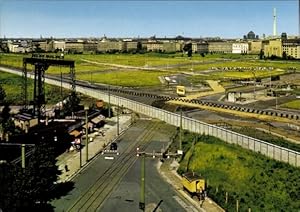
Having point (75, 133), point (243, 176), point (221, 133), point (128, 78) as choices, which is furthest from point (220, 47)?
point (243, 176)

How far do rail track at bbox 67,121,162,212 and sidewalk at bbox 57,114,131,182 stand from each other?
200cm

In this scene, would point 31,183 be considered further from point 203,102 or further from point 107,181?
point 203,102

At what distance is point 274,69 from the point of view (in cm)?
9325

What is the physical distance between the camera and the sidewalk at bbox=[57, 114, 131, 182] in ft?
87.2

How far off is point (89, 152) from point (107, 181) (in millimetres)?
7101

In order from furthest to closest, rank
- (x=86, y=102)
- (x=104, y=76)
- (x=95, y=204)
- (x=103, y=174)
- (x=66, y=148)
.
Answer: (x=104, y=76), (x=86, y=102), (x=66, y=148), (x=103, y=174), (x=95, y=204)

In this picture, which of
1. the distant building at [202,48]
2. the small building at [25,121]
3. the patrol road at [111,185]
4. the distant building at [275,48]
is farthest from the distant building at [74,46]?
the patrol road at [111,185]

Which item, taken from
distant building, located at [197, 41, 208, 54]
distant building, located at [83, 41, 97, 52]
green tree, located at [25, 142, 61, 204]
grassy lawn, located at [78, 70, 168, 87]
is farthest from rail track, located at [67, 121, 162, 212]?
distant building, located at [83, 41, 97, 52]

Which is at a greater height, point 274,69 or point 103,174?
point 274,69

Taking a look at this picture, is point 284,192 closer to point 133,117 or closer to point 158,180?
point 158,180

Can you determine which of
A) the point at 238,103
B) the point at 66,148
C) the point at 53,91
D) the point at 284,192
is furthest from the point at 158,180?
the point at 53,91

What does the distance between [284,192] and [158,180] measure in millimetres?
6851

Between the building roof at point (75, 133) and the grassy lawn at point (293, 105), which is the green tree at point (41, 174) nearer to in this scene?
the building roof at point (75, 133)

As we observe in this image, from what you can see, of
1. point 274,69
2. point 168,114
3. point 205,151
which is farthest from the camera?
point 274,69
